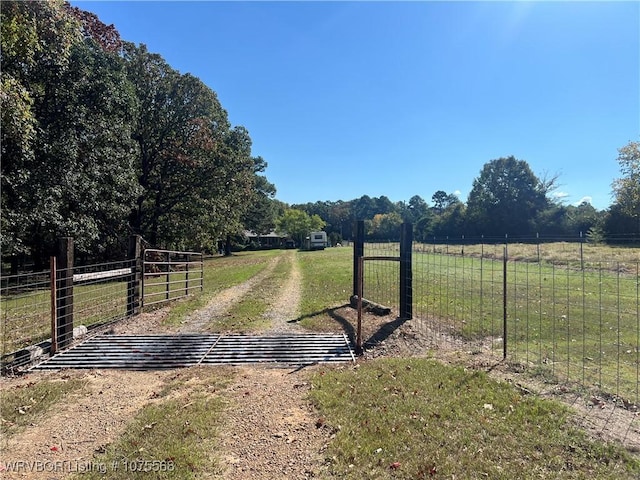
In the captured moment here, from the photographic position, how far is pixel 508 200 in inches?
2281

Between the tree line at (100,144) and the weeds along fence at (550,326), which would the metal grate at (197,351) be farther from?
the tree line at (100,144)

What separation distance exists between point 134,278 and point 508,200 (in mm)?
59988

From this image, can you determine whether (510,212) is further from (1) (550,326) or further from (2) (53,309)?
(2) (53,309)

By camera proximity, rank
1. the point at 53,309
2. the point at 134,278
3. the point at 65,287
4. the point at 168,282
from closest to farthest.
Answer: the point at 53,309, the point at 65,287, the point at 134,278, the point at 168,282

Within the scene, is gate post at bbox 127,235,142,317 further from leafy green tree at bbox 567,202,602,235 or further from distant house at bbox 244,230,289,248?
distant house at bbox 244,230,289,248

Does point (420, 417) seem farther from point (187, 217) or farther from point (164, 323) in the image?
point (187, 217)

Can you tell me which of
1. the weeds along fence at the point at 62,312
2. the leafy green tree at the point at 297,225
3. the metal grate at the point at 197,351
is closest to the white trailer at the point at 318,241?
the leafy green tree at the point at 297,225

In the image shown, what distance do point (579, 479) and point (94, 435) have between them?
157 inches

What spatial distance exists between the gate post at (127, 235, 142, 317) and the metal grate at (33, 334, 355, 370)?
197 cm

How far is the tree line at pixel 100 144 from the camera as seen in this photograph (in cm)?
1038

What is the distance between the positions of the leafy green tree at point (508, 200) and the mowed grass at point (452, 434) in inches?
2227

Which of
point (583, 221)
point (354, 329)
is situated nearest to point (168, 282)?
point (354, 329)

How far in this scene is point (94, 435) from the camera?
3.42 meters

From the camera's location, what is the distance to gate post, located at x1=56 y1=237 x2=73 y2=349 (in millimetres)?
6320
